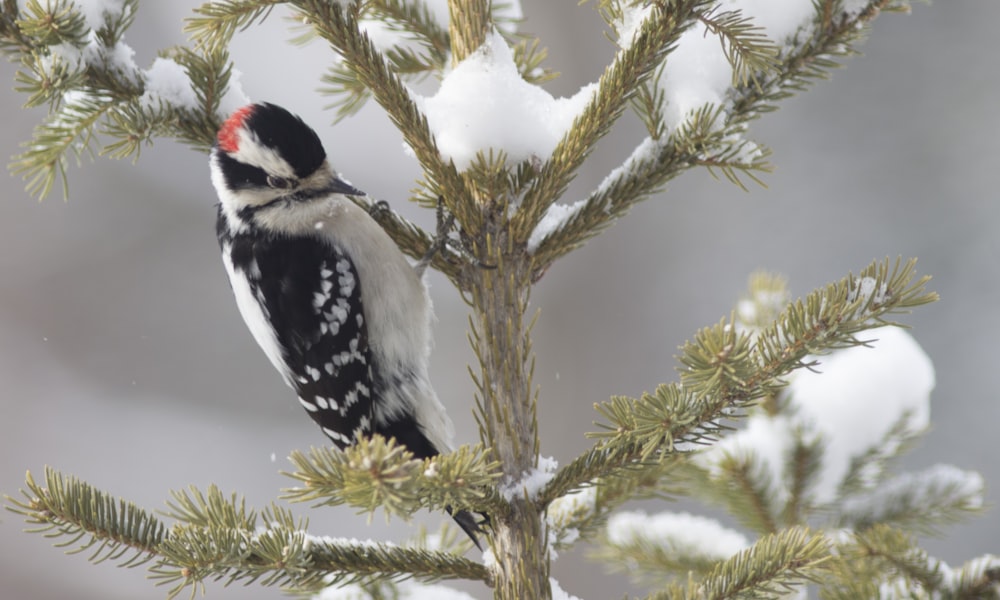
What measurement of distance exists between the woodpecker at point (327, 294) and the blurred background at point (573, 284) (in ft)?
7.86

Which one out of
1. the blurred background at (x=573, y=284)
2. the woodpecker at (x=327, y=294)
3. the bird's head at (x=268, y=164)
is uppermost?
the blurred background at (x=573, y=284)

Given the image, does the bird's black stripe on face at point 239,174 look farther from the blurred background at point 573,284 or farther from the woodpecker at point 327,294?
the blurred background at point 573,284

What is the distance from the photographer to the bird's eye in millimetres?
1836

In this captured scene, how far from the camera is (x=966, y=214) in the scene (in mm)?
4418

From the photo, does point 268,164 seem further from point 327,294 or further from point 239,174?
point 327,294

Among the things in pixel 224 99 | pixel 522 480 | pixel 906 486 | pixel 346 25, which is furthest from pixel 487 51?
pixel 906 486

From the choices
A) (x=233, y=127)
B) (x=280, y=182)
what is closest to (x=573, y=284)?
(x=280, y=182)

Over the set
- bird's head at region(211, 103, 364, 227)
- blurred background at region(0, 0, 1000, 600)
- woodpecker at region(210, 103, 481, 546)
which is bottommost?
woodpecker at region(210, 103, 481, 546)

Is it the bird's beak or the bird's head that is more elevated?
the bird's head

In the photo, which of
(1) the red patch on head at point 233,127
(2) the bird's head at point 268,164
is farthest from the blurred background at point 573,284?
(1) the red patch on head at point 233,127

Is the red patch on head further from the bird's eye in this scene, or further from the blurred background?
the blurred background

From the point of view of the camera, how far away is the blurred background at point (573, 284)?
173 inches

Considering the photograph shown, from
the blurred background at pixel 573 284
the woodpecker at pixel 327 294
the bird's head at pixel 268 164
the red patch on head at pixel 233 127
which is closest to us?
Answer: the red patch on head at pixel 233 127

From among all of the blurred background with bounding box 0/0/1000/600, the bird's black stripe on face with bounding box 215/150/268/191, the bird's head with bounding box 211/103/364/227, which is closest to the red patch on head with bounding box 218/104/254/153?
the bird's head with bounding box 211/103/364/227
